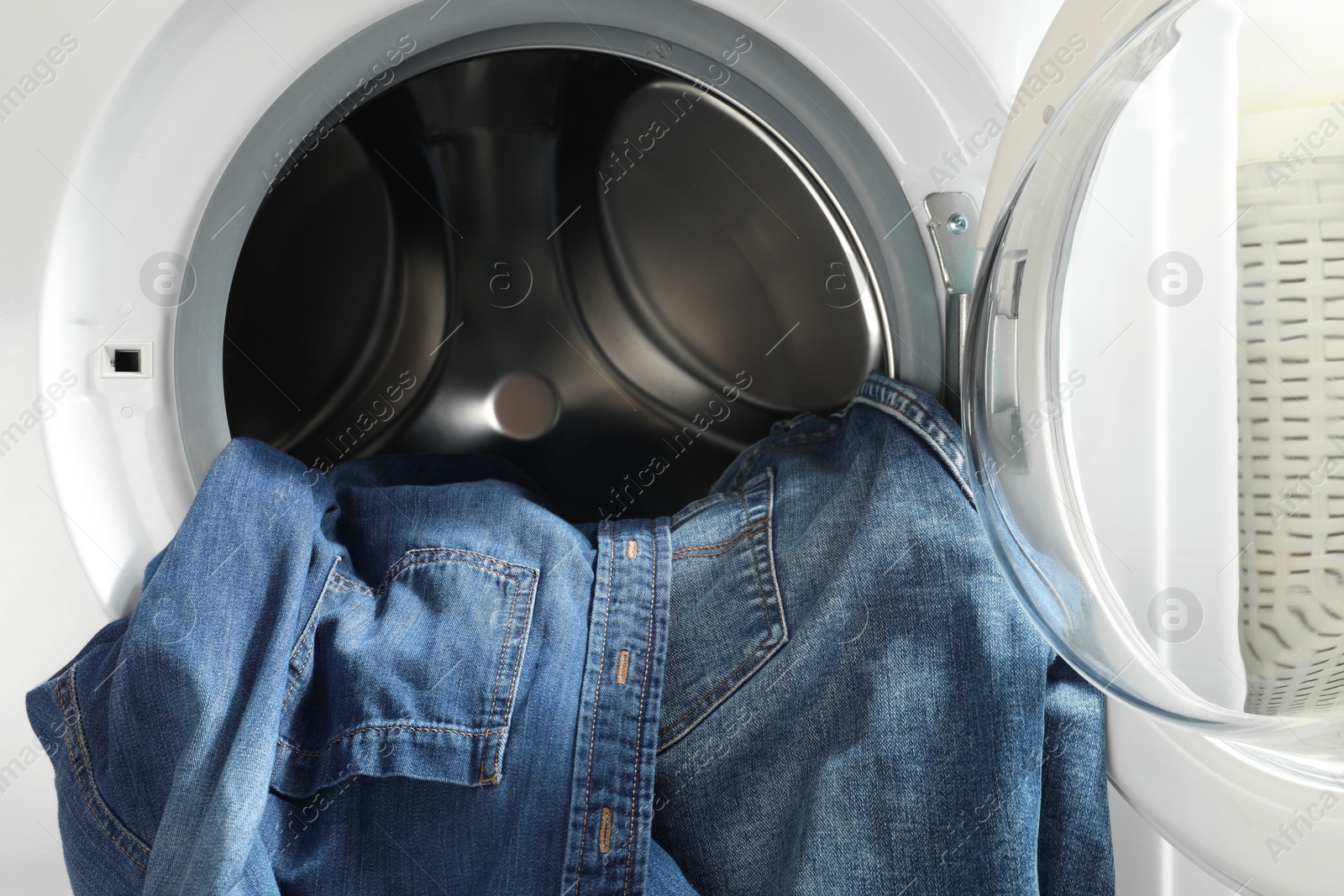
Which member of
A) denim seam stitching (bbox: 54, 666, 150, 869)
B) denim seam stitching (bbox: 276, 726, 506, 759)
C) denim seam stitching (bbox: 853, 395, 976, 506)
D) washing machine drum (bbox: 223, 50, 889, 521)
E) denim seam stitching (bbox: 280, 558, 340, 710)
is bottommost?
denim seam stitching (bbox: 54, 666, 150, 869)

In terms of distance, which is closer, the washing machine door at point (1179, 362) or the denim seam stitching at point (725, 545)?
the washing machine door at point (1179, 362)

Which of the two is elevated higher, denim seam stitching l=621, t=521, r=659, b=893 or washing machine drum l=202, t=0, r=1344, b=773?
washing machine drum l=202, t=0, r=1344, b=773

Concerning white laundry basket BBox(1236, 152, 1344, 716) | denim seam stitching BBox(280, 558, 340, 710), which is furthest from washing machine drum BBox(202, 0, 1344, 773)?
denim seam stitching BBox(280, 558, 340, 710)

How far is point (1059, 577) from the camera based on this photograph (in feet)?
1.76

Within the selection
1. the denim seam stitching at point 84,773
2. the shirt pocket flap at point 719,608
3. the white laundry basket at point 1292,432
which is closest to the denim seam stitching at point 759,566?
the shirt pocket flap at point 719,608

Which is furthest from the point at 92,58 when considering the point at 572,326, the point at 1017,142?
the point at 1017,142

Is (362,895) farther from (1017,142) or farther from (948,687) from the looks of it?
(1017,142)

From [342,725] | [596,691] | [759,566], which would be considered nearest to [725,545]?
[759,566]

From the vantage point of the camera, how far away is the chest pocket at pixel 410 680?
546mm

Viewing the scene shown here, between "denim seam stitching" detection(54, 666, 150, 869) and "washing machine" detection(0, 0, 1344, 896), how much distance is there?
0.05 m

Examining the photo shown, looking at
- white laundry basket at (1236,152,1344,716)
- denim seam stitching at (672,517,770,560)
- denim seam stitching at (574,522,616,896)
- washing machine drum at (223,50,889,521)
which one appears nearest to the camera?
white laundry basket at (1236,152,1344,716)

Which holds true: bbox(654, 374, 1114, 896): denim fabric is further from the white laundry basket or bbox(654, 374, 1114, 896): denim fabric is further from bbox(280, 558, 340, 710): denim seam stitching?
bbox(280, 558, 340, 710): denim seam stitching

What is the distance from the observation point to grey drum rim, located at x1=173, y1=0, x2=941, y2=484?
0.61 metres

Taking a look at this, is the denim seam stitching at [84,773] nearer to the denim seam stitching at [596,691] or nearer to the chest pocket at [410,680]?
the chest pocket at [410,680]
